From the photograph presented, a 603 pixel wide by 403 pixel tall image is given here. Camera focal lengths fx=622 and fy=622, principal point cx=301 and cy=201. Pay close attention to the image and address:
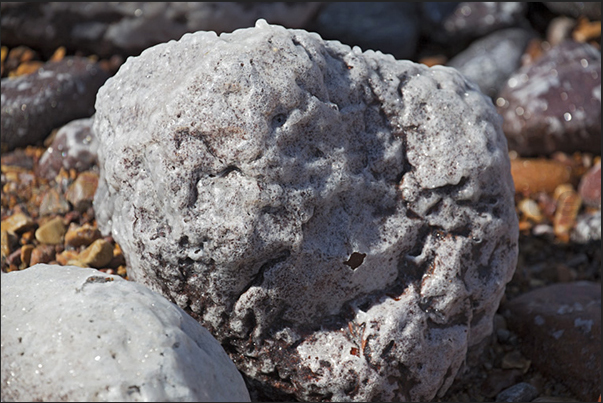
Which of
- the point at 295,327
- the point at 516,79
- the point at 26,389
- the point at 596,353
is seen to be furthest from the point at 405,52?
the point at 26,389

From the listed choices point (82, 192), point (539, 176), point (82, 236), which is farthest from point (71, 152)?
point (539, 176)

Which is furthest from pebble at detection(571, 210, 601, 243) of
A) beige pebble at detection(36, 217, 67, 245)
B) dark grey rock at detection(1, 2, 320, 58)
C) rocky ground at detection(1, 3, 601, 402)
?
beige pebble at detection(36, 217, 67, 245)

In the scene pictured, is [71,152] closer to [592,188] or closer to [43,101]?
[43,101]

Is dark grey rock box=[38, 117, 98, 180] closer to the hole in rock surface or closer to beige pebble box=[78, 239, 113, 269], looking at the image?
beige pebble box=[78, 239, 113, 269]

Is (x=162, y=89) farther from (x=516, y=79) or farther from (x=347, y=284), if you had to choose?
(x=516, y=79)

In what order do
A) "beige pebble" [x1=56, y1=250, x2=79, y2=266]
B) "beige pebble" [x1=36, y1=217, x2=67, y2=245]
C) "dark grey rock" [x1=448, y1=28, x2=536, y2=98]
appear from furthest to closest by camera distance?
1. "dark grey rock" [x1=448, y1=28, x2=536, y2=98]
2. "beige pebble" [x1=36, y1=217, x2=67, y2=245]
3. "beige pebble" [x1=56, y1=250, x2=79, y2=266]

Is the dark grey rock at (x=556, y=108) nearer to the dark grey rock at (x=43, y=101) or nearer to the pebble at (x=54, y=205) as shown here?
the dark grey rock at (x=43, y=101)

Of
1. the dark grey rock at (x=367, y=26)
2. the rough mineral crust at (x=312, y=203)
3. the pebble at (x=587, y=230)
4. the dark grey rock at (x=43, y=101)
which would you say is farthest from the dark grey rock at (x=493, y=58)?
the dark grey rock at (x=43, y=101)
